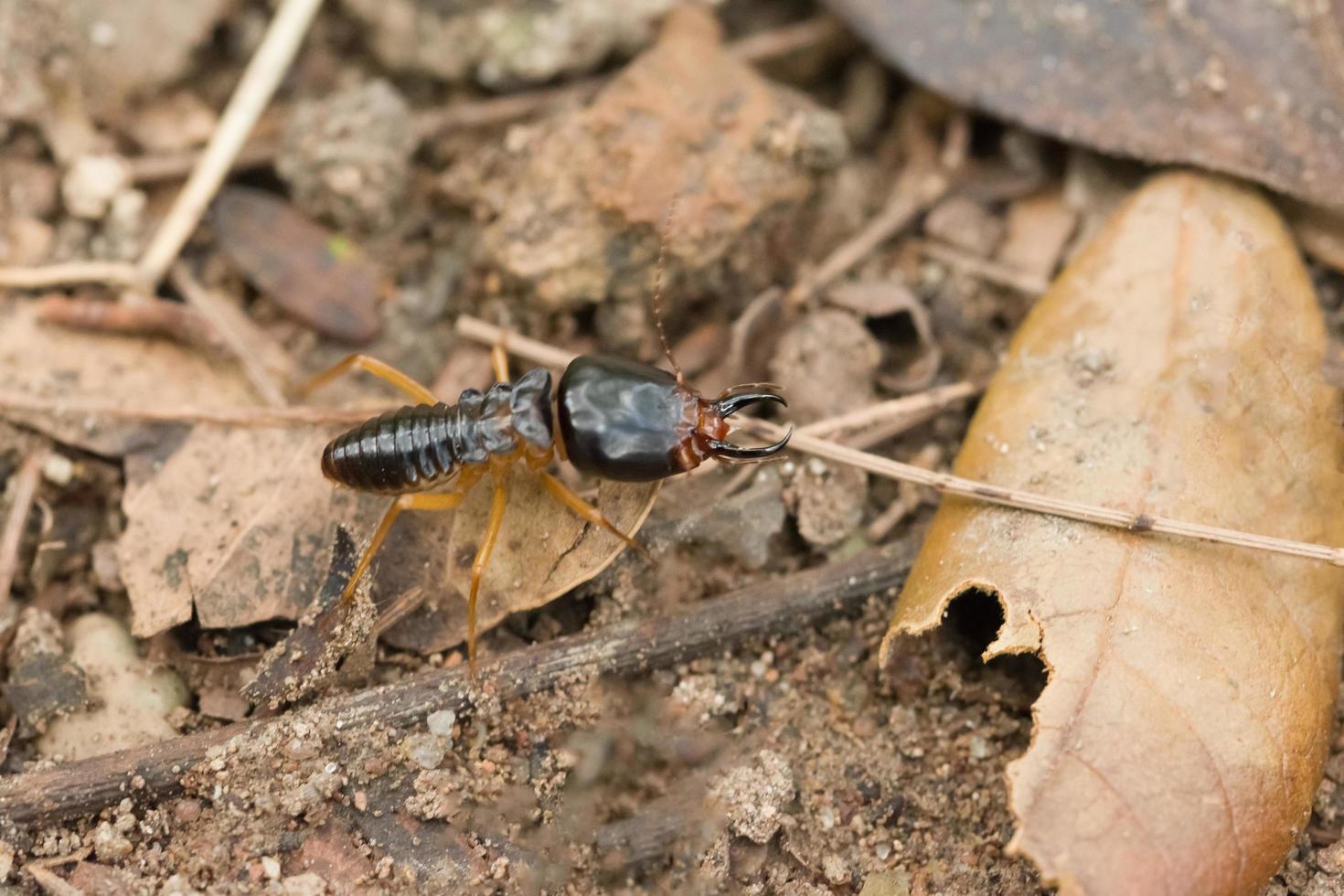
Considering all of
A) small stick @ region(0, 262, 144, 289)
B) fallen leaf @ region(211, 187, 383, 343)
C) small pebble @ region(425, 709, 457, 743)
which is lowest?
small pebble @ region(425, 709, 457, 743)

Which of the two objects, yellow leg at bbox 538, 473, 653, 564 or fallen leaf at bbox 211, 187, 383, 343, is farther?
fallen leaf at bbox 211, 187, 383, 343

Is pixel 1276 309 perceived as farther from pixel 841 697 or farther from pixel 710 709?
pixel 710 709

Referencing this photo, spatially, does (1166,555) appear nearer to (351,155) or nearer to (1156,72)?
(1156,72)

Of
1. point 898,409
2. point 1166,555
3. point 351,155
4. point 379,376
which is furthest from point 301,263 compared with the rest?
point 1166,555

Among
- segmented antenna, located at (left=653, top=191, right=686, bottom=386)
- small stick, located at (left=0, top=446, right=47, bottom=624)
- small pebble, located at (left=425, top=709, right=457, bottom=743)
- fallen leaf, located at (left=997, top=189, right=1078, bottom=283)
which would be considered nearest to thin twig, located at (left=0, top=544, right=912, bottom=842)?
small pebble, located at (left=425, top=709, right=457, bottom=743)

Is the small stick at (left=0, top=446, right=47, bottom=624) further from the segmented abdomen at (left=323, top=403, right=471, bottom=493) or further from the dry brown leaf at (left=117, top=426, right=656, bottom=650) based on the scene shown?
the segmented abdomen at (left=323, top=403, right=471, bottom=493)

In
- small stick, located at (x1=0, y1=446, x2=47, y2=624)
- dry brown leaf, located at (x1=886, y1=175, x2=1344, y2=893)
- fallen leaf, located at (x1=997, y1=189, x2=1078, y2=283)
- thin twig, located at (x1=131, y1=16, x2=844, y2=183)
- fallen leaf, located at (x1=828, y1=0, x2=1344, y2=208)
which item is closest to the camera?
dry brown leaf, located at (x1=886, y1=175, x2=1344, y2=893)
